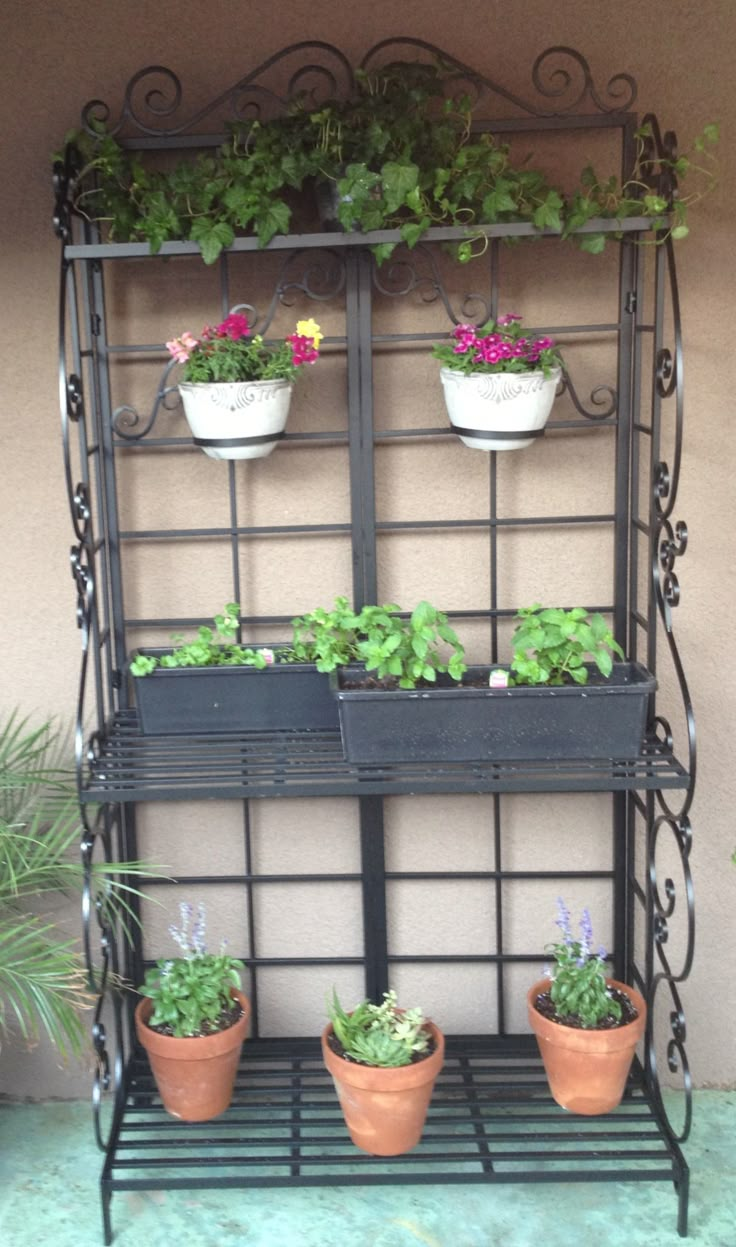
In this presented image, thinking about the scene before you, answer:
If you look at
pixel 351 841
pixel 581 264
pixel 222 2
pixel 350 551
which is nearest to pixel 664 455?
pixel 581 264

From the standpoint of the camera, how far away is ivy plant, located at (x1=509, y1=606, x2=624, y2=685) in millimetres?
2721

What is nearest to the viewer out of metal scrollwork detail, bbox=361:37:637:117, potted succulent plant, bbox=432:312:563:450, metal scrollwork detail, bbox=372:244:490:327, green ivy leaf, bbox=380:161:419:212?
green ivy leaf, bbox=380:161:419:212

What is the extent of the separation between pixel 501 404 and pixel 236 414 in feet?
1.82

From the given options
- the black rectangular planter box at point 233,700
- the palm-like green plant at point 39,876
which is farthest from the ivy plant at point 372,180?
the palm-like green plant at point 39,876

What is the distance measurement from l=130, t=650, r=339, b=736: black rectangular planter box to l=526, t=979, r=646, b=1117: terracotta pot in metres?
0.85

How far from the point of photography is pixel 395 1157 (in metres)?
2.90

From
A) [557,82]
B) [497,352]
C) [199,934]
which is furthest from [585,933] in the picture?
[557,82]

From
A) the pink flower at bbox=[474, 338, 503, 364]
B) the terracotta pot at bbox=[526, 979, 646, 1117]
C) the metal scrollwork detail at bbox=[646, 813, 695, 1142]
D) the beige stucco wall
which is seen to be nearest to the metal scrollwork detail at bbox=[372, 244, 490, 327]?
the beige stucco wall

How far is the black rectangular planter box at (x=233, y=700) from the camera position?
2.88m

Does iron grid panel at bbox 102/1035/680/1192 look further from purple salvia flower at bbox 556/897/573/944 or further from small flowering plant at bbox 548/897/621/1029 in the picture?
purple salvia flower at bbox 556/897/573/944

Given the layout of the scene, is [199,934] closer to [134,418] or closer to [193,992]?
[193,992]

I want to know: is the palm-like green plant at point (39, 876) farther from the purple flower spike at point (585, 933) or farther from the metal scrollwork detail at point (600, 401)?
the metal scrollwork detail at point (600, 401)

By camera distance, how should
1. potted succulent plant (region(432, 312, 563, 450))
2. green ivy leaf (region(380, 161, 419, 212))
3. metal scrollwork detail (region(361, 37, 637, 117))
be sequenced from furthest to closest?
metal scrollwork detail (region(361, 37, 637, 117))
potted succulent plant (region(432, 312, 563, 450))
green ivy leaf (region(380, 161, 419, 212))

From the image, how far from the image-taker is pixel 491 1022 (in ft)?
10.8
